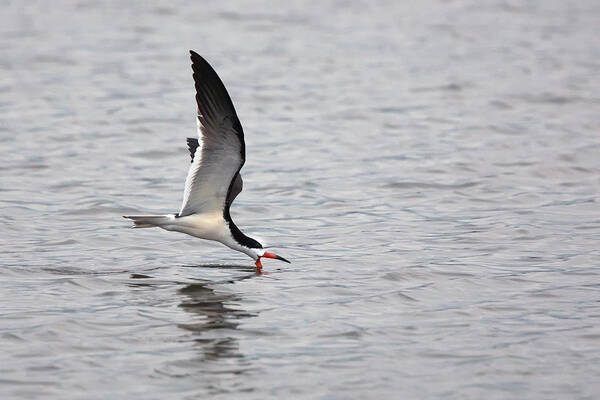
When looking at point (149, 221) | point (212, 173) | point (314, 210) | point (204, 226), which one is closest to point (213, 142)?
point (212, 173)

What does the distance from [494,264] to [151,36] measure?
15410 mm

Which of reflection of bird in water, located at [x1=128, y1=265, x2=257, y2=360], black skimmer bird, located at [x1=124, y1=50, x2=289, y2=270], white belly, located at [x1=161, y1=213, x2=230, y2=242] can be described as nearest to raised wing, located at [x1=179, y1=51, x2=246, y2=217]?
black skimmer bird, located at [x1=124, y1=50, x2=289, y2=270]

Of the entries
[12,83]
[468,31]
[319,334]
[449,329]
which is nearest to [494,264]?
[449,329]

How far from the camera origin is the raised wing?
855cm

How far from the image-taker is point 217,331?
8.02 meters

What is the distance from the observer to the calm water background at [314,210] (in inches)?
292

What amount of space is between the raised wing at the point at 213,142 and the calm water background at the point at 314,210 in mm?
827

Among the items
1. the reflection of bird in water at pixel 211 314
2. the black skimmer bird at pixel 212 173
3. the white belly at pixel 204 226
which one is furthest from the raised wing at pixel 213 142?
the reflection of bird in water at pixel 211 314

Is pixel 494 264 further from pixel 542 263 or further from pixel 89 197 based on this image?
pixel 89 197

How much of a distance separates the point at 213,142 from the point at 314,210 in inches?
147

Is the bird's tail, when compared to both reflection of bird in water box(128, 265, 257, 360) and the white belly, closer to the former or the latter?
the white belly

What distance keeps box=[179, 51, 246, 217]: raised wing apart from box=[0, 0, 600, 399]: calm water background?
83 cm

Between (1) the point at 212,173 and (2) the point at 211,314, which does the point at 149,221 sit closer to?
(1) the point at 212,173

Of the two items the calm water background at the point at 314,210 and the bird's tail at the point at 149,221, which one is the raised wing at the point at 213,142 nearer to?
the bird's tail at the point at 149,221
